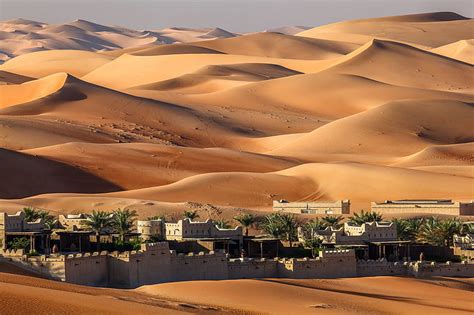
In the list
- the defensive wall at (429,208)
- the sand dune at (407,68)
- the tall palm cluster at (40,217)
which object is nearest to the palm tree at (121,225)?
the tall palm cluster at (40,217)

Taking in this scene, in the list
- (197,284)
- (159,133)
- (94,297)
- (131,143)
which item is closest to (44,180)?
(131,143)

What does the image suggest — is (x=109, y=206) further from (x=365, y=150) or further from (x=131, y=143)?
(x=365, y=150)

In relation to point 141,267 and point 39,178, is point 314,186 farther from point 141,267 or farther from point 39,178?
point 141,267

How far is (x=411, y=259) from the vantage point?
172 feet

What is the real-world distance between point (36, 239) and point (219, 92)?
9516cm

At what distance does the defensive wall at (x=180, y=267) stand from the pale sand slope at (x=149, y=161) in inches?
1569

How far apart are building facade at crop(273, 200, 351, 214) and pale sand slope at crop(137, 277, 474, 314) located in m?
23.8

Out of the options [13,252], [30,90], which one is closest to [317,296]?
[13,252]

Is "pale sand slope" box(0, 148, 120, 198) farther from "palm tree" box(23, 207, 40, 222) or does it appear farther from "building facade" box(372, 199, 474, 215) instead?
"palm tree" box(23, 207, 40, 222)

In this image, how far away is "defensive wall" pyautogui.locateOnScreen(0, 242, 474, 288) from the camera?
40.8 metres

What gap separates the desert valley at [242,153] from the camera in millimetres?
40469

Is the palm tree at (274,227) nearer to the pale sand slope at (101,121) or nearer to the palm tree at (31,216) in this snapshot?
the palm tree at (31,216)

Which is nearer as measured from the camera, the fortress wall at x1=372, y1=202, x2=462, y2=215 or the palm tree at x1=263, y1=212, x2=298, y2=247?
the palm tree at x1=263, y1=212, x2=298, y2=247

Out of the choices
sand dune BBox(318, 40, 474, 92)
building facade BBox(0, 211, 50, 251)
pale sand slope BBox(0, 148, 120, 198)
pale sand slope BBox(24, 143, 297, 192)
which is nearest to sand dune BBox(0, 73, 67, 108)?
pale sand slope BBox(24, 143, 297, 192)
